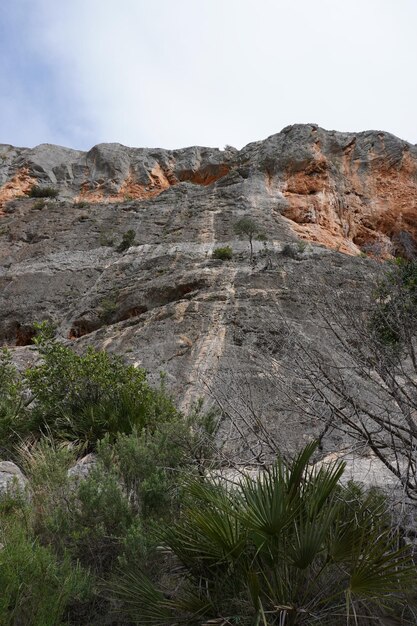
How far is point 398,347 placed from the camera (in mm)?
6301

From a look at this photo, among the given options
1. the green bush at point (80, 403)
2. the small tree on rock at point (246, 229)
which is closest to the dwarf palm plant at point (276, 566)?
the green bush at point (80, 403)

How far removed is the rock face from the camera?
475 inches

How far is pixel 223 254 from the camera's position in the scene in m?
18.4

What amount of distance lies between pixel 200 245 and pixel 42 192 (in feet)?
52.1

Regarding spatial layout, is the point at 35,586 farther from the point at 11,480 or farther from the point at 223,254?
the point at 223,254

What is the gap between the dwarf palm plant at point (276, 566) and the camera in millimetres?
3211

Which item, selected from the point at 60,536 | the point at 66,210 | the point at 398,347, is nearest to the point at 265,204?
the point at 66,210

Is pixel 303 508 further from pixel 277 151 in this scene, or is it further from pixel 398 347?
pixel 277 151

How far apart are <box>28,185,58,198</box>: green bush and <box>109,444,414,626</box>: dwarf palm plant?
3091 cm

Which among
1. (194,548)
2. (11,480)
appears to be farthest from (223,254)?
(194,548)

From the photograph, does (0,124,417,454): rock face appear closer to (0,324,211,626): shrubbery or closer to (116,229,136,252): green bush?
(116,229,136,252): green bush

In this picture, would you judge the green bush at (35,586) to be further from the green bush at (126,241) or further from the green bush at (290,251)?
the green bush at (126,241)

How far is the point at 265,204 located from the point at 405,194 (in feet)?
27.0

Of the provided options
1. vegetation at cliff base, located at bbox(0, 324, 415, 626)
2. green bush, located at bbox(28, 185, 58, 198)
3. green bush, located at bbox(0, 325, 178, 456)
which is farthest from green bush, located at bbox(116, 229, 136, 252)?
vegetation at cliff base, located at bbox(0, 324, 415, 626)
